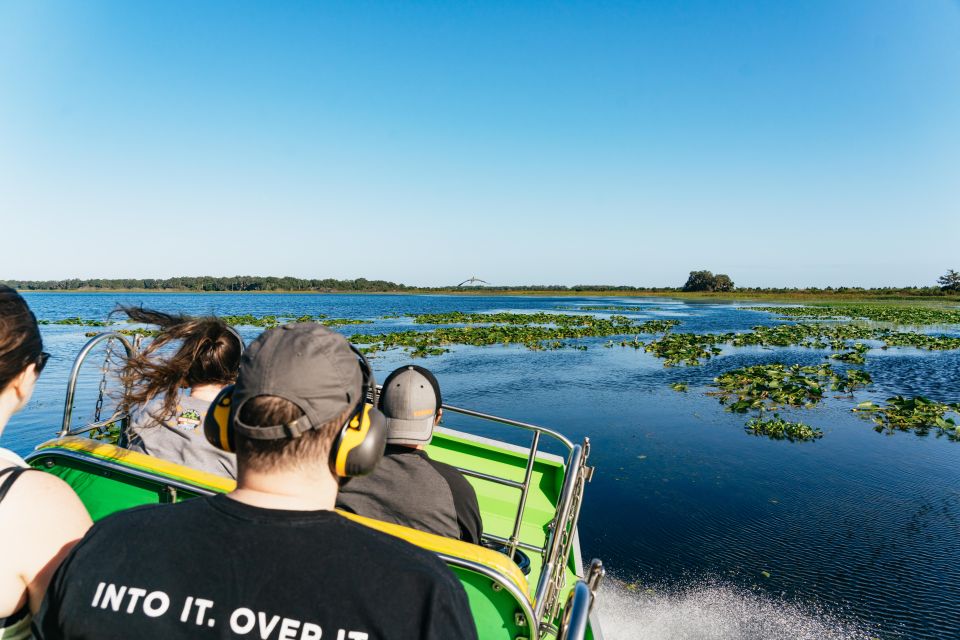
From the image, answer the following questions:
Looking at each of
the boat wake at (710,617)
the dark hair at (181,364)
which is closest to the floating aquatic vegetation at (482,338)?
the boat wake at (710,617)

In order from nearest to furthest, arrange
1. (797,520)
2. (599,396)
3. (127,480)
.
Answer: (127,480) < (797,520) < (599,396)

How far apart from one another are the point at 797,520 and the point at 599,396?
8.39 m

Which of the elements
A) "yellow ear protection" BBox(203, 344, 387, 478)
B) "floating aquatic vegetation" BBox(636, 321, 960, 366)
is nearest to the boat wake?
"yellow ear protection" BBox(203, 344, 387, 478)

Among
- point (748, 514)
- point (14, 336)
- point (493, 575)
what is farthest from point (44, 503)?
point (748, 514)

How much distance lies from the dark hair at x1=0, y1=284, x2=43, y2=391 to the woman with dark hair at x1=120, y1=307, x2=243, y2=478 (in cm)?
144

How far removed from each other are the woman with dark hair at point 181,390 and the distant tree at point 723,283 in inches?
6250

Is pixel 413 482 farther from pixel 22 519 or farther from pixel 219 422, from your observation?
pixel 22 519

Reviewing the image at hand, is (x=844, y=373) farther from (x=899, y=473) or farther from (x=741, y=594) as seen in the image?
(x=741, y=594)

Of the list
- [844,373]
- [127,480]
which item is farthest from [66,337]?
[844,373]

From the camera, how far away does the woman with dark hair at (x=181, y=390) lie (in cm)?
316

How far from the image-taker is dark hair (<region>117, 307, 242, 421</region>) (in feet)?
10.5

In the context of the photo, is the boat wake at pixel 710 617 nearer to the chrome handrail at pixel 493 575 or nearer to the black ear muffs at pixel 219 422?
the chrome handrail at pixel 493 575

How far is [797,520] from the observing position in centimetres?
755

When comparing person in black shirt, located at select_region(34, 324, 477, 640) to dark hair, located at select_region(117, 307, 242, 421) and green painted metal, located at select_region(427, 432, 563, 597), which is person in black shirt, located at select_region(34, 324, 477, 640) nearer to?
dark hair, located at select_region(117, 307, 242, 421)
